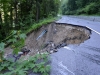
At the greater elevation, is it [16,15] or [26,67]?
[16,15]

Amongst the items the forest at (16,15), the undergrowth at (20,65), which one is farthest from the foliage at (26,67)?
the forest at (16,15)

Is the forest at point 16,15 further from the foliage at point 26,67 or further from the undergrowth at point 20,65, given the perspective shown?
the foliage at point 26,67

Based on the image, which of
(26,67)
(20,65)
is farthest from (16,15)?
(26,67)

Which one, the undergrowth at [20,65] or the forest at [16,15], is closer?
the undergrowth at [20,65]

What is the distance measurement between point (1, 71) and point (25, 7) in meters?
22.4

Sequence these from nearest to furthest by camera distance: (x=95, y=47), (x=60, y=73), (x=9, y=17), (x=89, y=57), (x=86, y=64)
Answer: (x=60, y=73) → (x=86, y=64) → (x=89, y=57) → (x=95, y=47) → (x=9, y=17)

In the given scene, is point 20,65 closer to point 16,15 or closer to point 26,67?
point 26,67

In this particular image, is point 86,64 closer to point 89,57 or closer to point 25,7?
point 89,57

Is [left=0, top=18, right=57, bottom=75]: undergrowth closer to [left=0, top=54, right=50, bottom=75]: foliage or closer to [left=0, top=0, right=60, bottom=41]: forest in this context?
[left=0, top=54, right=50, bottom=75]: foliage

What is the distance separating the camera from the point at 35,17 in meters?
24.9

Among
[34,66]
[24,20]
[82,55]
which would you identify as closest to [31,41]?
[24,20]

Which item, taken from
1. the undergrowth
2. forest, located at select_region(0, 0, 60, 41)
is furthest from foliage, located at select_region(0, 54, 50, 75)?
forest, located at select_region(0, 0, 60, 41)

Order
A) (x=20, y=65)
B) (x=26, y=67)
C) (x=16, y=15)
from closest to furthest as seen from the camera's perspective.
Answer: (x=26, y=67) → (x=20, y=65) → (x=16, y=15)

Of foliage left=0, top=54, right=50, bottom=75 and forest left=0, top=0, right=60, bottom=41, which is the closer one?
foliage left=0, top=54, right=50, bottom=75
